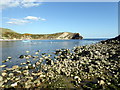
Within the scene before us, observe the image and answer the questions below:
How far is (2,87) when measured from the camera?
737 centimetres

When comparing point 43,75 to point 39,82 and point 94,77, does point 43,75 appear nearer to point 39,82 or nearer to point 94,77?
point 39,82

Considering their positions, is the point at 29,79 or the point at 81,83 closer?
the point at 81,83

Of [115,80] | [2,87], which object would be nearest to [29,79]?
[2,87]

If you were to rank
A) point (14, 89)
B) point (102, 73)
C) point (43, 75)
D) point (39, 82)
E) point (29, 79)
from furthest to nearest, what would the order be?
point (102, 73), point (43, 75), point (29, 79), point (39, 82), point (14, 89)

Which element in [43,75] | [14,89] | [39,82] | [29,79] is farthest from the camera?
[43,75]

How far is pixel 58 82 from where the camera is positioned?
818 cm

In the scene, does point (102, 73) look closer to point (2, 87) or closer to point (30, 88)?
point (30, 88)

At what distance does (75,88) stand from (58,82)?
143 centimetres

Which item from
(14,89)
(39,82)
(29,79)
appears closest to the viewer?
(14,89)

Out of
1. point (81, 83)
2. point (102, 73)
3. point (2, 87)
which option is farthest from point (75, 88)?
point (2, 87)

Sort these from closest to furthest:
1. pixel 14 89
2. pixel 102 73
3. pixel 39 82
A: pixel 14 89 < pixel 39 82 < pixel 102 73

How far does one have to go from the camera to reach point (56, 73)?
9734mm

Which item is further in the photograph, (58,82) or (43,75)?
(43,75)

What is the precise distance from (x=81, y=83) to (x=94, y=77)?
1.58 m
